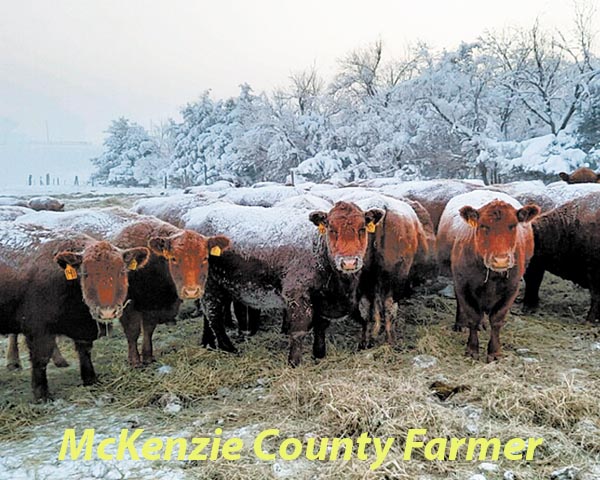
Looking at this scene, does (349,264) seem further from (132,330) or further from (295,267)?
(132,330)

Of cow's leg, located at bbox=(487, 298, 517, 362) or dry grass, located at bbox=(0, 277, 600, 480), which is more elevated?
cow's leg, located at bbox=(487, 298, 517, 362)

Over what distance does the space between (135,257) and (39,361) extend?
1.27 m

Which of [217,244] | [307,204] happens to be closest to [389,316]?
[307,204]

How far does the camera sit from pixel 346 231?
17.1ft

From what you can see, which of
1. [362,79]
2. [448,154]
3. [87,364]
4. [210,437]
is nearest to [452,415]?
[210,437]

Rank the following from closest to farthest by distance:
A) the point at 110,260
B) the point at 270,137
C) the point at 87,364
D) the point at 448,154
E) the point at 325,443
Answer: the point at 325,443, the point at 110,260, the point at 87,364, the point at 448,154, the point at 270,137

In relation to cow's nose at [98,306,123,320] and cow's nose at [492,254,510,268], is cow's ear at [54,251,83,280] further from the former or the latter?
cow's nose at [492,254,510,268]

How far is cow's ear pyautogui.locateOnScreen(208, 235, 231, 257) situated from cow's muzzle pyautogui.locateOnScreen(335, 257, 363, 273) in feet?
4.11

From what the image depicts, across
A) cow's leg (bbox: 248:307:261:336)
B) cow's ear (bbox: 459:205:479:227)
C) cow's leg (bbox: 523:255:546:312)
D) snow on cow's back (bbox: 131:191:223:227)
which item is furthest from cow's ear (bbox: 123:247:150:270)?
cow's leg (bbox: 523:255:546:312)

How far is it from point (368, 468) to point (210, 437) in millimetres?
1301

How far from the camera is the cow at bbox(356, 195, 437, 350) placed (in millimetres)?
6109

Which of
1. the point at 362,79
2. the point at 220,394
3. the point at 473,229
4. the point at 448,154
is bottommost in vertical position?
the point at 220,394

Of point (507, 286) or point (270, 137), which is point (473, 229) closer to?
point (507, 286)

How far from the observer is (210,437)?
159 inches
